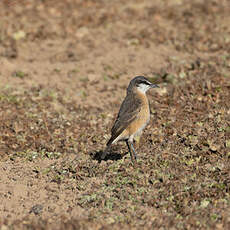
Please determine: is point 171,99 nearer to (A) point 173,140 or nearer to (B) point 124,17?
(A) point 173,140

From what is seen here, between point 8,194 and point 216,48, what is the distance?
31.0 feet

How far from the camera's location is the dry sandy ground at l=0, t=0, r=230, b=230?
26.3 feet

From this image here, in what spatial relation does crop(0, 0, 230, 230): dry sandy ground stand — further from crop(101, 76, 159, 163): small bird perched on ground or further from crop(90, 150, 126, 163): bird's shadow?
crop(101, 76, 159, 163): small bird perched on ground

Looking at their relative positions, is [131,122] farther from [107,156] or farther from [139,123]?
[107,156]

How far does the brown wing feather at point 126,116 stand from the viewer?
30.5 ft

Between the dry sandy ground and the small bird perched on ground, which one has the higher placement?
the small bird perched on ground

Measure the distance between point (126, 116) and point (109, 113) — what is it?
9.59 feet

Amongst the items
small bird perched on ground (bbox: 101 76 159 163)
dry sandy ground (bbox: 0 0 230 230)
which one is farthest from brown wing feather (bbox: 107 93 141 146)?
dry sandy ground (bbox: 0 0 230 230)

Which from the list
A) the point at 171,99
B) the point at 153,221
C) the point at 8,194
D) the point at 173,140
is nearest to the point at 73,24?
the point at 171,99

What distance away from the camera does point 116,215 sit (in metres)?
7.79

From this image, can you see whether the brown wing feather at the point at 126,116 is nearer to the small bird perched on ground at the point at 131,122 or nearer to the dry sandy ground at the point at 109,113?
the small bird perched on ground at the point at 131,122

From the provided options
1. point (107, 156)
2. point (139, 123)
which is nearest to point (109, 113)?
point (107, 156)

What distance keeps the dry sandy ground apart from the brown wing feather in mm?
630

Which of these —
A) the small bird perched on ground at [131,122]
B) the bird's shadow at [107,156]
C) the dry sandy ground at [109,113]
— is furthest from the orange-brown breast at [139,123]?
the bird's shadow at [107,156]
